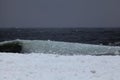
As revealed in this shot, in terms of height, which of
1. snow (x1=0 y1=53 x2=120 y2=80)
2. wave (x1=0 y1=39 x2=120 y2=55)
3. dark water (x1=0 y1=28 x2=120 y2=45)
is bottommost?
dark water (x1=0 y1=28 x2=120 y2=45)

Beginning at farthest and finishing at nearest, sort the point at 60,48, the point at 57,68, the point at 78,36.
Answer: the point at 78,36, the point at 60,48, the point at 57,68

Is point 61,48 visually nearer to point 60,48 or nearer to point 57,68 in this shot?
point 60,48

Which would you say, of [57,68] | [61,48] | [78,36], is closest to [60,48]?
[61,48]

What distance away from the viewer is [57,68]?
1270 cm

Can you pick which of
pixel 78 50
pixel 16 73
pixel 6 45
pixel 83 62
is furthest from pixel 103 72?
pixel 6 45

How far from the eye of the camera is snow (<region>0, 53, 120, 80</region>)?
11.4 m

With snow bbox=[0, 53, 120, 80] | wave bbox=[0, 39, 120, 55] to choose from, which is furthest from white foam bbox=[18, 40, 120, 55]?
snow bbox=[0, 53, 120, 80]

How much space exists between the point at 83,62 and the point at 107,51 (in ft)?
41.4

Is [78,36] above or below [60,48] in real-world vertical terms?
below

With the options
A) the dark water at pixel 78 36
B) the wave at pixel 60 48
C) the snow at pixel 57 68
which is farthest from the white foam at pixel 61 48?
the dark water at pixel 78 36

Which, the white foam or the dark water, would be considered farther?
the dark water

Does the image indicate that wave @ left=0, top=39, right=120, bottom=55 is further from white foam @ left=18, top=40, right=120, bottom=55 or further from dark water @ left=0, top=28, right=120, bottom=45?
dark water @ left=0, top=28, right=120, bottom=45

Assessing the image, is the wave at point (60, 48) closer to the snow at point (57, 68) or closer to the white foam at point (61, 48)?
the white foam at point (61, 48)

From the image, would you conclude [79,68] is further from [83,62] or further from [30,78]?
[30,78]
